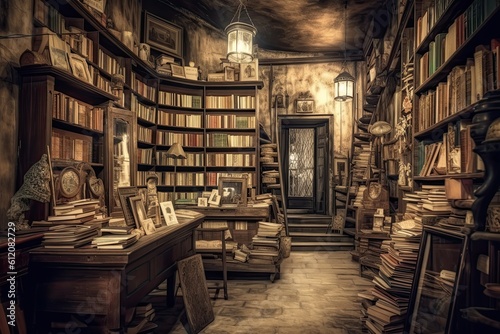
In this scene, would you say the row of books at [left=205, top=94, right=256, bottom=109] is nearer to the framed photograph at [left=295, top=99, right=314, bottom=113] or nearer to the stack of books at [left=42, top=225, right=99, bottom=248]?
the framed photograph at [left=295, top=99, right=314, bottom=113]

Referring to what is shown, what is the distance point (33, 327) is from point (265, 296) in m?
2.56

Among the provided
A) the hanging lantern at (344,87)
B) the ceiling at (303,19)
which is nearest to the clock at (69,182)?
the ceiling at (303,19)

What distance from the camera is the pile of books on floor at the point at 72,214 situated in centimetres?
226

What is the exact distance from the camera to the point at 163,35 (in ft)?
21.9

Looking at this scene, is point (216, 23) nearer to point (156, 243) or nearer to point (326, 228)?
point (326, 228)

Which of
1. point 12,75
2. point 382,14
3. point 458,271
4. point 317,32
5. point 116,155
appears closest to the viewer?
point 458,271

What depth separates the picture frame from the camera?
2076 mm

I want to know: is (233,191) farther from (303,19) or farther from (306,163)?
(306,163)

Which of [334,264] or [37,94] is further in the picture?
[334,264]

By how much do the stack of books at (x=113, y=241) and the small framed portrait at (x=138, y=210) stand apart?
0.32 metres

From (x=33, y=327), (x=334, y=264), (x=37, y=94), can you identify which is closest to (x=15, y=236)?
(x=33, y=327)

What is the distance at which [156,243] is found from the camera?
2496 mm

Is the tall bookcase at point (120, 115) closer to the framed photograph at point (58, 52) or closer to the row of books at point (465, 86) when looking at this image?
the framed photograph at point (58, 52)

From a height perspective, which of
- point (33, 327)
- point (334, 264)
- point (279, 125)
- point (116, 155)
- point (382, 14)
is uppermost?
point (382, 14)
